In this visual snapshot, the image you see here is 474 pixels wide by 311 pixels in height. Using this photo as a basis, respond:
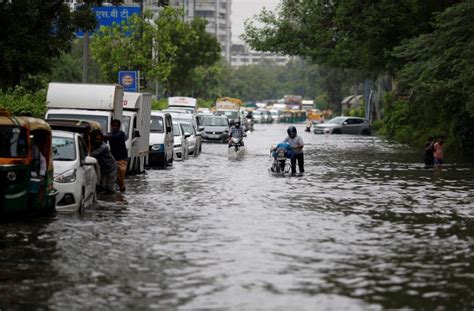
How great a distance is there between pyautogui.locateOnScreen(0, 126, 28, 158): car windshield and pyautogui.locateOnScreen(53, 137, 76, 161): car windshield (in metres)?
2.33

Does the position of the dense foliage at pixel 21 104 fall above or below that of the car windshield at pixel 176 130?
above

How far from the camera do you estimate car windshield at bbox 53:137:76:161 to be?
20.2m

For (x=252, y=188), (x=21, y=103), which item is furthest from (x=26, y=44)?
(x=252, y=188)

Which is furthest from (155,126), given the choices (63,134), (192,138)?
(63,134)

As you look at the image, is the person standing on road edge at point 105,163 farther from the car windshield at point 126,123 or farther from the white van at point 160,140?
the white van at point 160,140

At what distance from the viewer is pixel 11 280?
39.6ft

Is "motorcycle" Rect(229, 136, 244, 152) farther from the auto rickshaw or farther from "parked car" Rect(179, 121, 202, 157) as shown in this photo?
the auto rickshaw

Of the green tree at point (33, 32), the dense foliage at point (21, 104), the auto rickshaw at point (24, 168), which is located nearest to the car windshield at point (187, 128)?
the green tree at point (33, 32)

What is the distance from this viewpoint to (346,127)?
81812mm

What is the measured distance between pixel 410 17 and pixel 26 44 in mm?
22246

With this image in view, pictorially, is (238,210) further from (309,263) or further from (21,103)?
(21,103)

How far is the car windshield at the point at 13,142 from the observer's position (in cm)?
1761

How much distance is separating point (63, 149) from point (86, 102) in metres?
8.36

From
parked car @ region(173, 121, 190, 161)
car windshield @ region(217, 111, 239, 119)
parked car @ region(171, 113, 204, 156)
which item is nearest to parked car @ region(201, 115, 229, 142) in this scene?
parked car @ region(171, 113, 204, 156)
